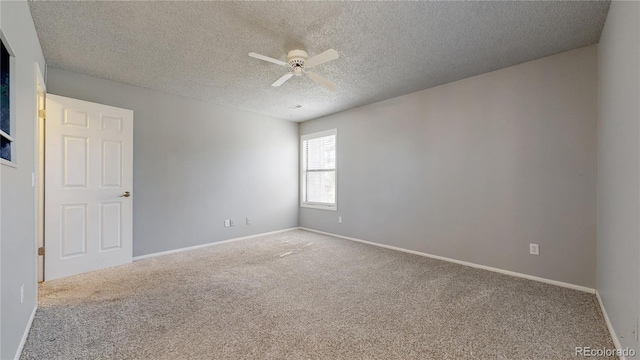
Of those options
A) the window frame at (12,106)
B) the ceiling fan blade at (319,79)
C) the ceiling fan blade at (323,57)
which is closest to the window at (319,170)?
the ceiling fan blade at (319,79)

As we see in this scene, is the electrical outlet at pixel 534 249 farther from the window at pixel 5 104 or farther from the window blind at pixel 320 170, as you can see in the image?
the window at pixel 5 104

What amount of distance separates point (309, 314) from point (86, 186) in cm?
310

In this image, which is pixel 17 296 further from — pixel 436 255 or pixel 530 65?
pixel 530 65

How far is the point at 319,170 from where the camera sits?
5520 mm

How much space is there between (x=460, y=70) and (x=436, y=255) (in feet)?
8.14

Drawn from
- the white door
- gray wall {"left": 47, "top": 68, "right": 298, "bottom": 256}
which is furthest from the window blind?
the white door

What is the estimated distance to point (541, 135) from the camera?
9.37ft

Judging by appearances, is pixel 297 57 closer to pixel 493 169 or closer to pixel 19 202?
pixel 19 202

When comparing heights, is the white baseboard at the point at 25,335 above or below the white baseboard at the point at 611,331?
below

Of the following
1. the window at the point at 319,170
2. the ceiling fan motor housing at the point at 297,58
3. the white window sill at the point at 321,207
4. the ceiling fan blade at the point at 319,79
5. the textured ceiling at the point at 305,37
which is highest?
the textured ceiling at the point at 305,37

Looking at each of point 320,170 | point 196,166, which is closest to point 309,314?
point 196,166

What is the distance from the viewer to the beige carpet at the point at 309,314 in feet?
5.68

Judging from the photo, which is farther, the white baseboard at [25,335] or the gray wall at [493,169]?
the gray wall at [493,169]

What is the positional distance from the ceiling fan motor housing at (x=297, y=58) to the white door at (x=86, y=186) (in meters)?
2.44
